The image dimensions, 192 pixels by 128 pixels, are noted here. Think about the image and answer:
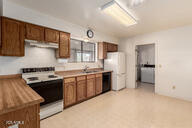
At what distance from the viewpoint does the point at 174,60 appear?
358cm

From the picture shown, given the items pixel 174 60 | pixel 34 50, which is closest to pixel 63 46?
pixel 34 50

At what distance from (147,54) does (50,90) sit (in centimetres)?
630

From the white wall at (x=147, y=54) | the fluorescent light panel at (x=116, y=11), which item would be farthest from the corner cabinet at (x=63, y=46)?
the white wall at (x=147, y=54)

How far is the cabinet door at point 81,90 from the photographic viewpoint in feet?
9.75

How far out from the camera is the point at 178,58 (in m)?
3.49

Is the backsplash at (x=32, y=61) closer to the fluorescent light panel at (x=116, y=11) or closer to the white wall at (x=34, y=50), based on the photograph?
the white wall at (x=34, y=50)

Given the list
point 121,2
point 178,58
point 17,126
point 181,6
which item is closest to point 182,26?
point 178,58

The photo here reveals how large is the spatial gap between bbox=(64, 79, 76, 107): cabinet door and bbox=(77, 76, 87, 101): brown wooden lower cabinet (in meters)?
0.15

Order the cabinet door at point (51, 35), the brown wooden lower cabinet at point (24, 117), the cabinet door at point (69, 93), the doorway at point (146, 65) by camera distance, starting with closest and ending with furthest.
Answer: the brown wooden lower cabinet at point (24, 117) < the cabinet door at point (51, 35) < the cabinet door at point (69, 93) < the doorway at point (146, 65)

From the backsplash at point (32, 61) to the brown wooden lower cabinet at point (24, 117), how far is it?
173cm

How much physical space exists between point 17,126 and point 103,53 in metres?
3.67

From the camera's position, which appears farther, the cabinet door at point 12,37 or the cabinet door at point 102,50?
the cabinet door at point 102,50

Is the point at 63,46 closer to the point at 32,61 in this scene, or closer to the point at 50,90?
the point at 32,61

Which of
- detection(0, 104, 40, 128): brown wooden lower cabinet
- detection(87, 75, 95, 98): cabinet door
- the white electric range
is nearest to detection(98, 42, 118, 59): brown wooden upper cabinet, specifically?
detection(87, 75, 95, 98): cabinet door
